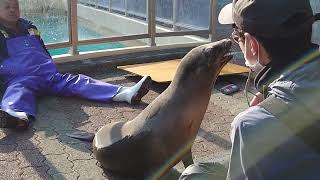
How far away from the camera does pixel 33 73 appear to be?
5098 mm

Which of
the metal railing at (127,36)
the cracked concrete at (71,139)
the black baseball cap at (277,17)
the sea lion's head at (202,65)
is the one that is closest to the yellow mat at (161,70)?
the cracked concrete at (71,139)

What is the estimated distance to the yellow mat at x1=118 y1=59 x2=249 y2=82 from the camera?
5.77m

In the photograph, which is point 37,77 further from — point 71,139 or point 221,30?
point 221,30

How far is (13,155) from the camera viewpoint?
379 centimetres

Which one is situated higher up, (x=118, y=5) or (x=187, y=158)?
(x=118, y=5)

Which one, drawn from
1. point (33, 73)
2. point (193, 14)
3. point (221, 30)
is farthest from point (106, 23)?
point (33, 73)

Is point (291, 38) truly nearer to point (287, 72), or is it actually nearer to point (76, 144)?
point (287, 72)

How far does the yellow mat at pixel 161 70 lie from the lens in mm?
5770

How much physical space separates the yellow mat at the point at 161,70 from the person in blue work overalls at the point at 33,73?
0.67 meters

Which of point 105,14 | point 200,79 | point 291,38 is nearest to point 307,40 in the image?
point 291,38

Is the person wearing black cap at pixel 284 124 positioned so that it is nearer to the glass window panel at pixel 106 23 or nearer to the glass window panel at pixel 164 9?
the glass window panel at pixel 106 23

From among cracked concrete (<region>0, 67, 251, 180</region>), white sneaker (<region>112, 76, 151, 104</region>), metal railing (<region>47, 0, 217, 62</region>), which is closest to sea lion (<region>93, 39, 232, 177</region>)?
cracked concrete (<region>0, 67, 251, 180</region>)

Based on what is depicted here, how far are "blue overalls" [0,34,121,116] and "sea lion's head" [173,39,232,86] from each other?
6.16 feet

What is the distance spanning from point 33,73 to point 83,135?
4.22ft
